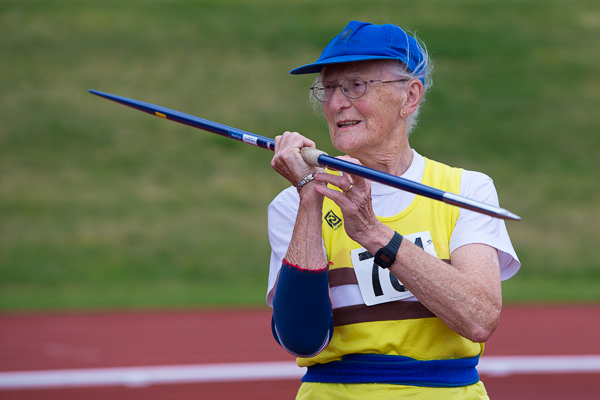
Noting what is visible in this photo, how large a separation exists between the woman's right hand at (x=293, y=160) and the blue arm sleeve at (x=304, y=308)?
0.27 m

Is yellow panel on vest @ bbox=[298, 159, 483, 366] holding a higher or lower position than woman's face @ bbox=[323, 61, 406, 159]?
lower

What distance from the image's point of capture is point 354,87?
2.17 meters

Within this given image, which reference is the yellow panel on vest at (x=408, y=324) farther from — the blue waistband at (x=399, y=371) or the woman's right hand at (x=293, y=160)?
the woman's right hand at (x=293, y=160)

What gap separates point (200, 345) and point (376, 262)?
5.76 meters

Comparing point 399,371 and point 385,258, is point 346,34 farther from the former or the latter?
point 399,371

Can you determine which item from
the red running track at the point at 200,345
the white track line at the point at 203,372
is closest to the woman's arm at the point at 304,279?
the red running track at the point at 200,345

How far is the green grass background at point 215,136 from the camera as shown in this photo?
456 inches

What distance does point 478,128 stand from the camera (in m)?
16.3

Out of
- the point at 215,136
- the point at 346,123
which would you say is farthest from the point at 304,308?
the point at 215,136

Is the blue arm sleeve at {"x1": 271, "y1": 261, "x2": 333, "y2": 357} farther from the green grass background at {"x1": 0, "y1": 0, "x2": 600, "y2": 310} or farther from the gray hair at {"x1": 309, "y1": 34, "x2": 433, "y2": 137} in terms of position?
the green grass background at {"x1": 0, "y1": 0, "x2": 600, "y2": 310}

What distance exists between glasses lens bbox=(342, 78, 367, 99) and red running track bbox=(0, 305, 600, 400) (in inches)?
150

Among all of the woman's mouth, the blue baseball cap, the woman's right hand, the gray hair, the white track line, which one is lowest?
the white track line

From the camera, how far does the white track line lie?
5965 millimetres

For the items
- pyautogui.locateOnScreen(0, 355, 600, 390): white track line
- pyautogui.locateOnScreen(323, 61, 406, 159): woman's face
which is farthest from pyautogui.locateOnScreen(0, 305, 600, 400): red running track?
pyautogui.locateOnScreen(323, 61, 406, 159): woman's face
